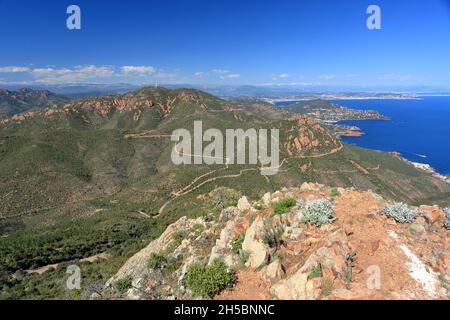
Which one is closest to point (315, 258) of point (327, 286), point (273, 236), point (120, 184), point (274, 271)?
point (327, 286)

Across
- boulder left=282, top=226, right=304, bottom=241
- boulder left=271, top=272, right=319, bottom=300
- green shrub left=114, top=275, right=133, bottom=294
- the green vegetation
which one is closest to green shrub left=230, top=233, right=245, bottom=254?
boulder left=282, top=226, right=304, bottom=241

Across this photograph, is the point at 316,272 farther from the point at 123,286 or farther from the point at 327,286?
the point at 123,286

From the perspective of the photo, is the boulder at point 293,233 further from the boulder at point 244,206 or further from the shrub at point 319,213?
the boulder at point 244,206

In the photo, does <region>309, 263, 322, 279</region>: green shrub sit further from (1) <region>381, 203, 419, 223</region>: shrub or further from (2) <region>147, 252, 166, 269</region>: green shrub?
(2) <region>147, 252, 166, 269</region>: green shrub

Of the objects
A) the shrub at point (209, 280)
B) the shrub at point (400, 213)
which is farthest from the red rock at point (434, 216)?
the shrub at point (209, 280)

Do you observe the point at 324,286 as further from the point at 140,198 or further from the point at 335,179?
the point at 335,179
